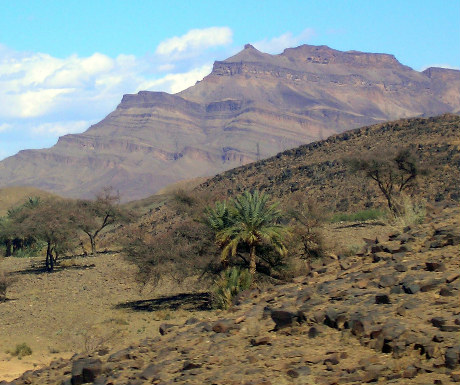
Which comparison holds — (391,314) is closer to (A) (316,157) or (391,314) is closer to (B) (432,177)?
(B) (432,177)

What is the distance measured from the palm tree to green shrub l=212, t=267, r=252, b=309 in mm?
983

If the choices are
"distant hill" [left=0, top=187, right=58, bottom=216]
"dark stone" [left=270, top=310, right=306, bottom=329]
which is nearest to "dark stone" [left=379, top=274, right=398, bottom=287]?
"dark stone" [left=270, top=310, right=306, bottom=329]

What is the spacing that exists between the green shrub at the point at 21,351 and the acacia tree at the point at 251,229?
7.62 m

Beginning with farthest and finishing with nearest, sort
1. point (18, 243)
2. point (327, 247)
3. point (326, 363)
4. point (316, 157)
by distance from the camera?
point (316, 157)
point (18, 243)
point (327, 247)
point (326, 363)

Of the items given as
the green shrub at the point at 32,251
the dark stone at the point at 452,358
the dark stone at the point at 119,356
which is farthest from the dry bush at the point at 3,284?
the dark stone at the point at 452,358

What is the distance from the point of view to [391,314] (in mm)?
10633

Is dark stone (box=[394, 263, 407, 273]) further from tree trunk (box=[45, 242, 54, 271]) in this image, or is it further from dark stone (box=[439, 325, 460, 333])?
tree trunk (box=[45, 242, 54, 271])

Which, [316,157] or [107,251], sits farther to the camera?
[316,157]

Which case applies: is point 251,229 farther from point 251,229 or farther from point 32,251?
point 32,251

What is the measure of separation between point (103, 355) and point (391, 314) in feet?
17.5

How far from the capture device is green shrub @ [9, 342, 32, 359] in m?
22.2

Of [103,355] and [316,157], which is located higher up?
[316,157]

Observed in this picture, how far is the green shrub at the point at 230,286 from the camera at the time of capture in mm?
24211

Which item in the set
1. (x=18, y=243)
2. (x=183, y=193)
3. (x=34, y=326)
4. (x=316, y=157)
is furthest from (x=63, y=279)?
(x=316, y=157)
